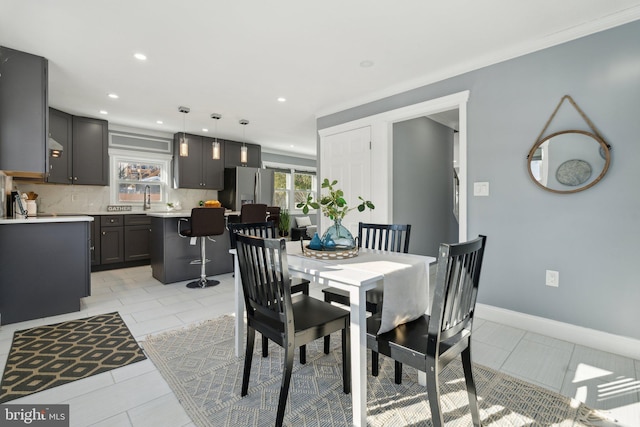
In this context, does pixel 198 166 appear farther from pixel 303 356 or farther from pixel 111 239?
pixel 303 356

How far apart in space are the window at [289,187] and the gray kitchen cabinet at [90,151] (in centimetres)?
361

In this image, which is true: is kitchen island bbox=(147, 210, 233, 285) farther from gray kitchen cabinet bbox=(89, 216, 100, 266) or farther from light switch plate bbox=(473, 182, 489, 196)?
light switch plate bbox=(473, 182, 489, 196)

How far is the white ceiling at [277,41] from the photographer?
213cm

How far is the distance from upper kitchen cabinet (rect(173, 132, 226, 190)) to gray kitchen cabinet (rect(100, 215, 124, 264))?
125cm

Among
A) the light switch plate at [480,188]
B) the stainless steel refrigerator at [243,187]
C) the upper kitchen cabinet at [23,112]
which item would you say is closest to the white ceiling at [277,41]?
the upper kitchen cabinet at [23,112]

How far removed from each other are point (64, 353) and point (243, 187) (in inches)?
172

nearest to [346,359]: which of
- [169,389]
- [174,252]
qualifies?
[169,389]

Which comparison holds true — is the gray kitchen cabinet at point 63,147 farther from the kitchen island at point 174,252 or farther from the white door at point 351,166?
the white door at point 351,166

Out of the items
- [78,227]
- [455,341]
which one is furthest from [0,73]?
[455,341]

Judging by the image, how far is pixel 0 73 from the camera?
2.67 m

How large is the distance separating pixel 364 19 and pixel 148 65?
7.14 feet

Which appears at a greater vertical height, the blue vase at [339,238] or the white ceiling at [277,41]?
the white ceiling at [277,41]

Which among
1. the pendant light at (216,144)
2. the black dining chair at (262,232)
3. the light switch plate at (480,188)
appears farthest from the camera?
the pendant light at (216,144)

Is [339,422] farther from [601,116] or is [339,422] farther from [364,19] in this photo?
[601,116]
